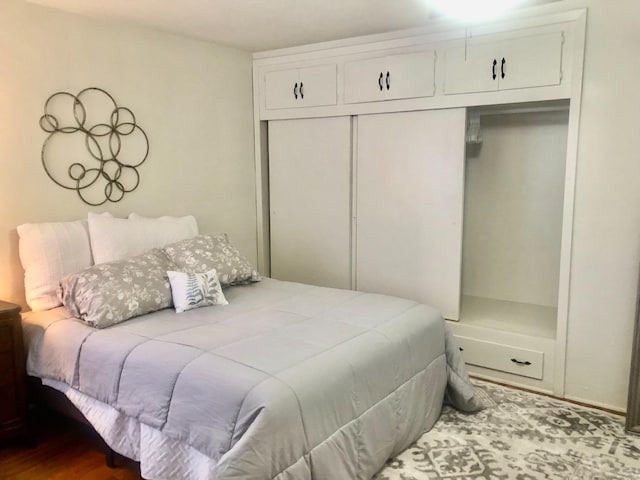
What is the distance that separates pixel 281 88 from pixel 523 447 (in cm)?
297

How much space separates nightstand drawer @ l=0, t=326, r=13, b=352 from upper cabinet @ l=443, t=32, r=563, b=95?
283cm

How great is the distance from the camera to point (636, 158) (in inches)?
109

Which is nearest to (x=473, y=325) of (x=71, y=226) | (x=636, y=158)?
(x=636, y=158)

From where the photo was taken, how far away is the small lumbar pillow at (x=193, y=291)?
2740 millimetres

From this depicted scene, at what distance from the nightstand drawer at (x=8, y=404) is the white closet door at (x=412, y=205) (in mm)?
2316

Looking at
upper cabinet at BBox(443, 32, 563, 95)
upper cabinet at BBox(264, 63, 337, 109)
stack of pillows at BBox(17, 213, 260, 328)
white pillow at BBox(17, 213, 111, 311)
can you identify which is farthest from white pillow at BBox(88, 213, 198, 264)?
upper cabinet at BBox(443, 32, 563, 95)

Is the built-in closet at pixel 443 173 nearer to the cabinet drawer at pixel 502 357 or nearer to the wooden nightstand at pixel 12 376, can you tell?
the cabinet drawer at pixel 502 357

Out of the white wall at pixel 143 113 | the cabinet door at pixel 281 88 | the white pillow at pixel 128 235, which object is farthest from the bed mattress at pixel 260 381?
the cabinet door at pixel 281 88

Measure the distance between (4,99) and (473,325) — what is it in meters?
3.08

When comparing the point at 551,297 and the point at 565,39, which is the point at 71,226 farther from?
the point at 551,297

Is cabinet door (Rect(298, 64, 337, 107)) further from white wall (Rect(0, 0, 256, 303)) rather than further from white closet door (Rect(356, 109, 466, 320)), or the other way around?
white wall (Rect(0, 0, 256, 303))

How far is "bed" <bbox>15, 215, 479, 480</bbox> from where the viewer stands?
1.82 metres

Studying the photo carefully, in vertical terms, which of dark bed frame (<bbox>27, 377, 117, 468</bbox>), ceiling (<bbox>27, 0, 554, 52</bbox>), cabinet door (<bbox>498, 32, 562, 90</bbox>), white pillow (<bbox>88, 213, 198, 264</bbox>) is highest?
ceiling (<bbox>27, 0, 554, 52</bbox>)

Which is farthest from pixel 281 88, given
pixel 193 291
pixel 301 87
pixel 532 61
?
pixel 193 291
